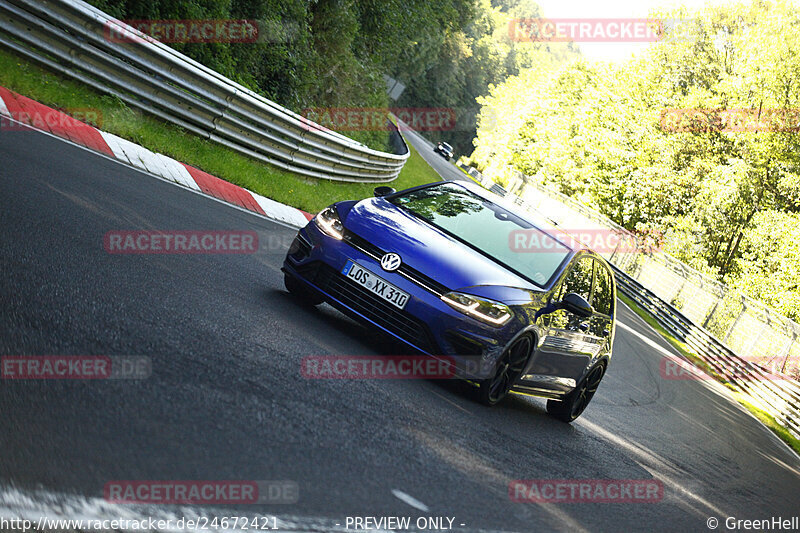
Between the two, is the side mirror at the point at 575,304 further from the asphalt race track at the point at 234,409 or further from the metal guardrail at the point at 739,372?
the metal guardrail at the point at 739,372

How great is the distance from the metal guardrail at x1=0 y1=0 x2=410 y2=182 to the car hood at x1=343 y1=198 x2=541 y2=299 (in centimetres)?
609

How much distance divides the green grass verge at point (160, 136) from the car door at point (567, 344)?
6.68m

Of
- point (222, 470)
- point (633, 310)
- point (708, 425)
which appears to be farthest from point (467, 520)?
point (633, 310)

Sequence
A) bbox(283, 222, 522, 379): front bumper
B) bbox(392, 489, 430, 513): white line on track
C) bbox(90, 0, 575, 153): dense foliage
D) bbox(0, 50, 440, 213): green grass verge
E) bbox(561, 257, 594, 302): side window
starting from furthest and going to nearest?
1. bbox(90, 0, 575, 153): dense foliage
2. bbox(0, 50, 440, 213): green grass verge
3. bbox(561, 257, 594, 302): side window
4. bbox(283, 222, 522, 379): front bumper
5. bbox(392, 489, 430, 513): white line on track

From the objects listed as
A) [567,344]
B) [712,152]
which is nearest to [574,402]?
[567,344]

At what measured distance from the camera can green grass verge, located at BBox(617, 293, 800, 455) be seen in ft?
54.2

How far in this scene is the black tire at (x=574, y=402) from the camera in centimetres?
805

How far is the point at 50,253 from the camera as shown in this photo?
5684 mm

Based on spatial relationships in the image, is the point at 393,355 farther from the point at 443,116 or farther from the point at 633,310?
the point at 443,116

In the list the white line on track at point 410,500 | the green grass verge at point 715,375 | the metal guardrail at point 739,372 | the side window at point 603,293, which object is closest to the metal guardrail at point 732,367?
the metal guardrail at point 739,372
